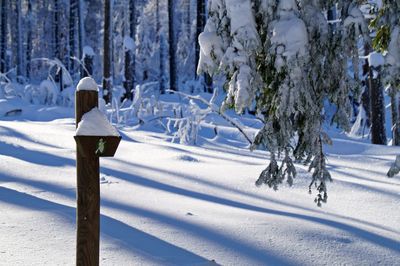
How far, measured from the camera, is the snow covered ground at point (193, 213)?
3.70m

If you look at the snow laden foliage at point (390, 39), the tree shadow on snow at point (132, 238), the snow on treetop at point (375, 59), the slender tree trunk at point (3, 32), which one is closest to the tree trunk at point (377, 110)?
the snow on treetop at point (375, 59)

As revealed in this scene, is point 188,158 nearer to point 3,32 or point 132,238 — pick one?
point 132,238

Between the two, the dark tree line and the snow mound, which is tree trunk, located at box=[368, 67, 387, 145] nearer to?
the snow mound

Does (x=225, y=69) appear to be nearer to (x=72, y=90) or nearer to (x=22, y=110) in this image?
(x=22, y=110)

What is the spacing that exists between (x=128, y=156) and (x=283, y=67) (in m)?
4.38

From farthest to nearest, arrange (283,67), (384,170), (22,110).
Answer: (22,110) → (384,170) → (283,67)

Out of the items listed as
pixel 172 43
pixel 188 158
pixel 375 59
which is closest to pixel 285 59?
pixel 188 158

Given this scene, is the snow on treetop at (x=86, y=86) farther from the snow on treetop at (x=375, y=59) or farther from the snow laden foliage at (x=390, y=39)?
the snow on treetop at (x=375, y=59)

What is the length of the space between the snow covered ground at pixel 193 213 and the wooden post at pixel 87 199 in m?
0.61

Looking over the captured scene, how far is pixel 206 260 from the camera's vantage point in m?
3.57

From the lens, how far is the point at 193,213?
460 centimetres

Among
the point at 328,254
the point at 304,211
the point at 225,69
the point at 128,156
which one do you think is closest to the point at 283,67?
A: the point at 225,69

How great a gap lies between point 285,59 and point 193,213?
176 cm

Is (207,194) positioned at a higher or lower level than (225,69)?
lower
